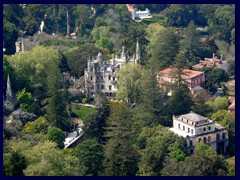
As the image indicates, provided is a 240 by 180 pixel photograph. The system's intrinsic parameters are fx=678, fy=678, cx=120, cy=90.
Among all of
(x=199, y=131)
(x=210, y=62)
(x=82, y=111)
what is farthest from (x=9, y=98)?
(x=210, y=62)

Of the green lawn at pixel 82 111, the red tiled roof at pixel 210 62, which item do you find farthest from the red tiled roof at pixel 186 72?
the green lawn at pixel 82 111

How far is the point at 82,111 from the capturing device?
54594 millimetres

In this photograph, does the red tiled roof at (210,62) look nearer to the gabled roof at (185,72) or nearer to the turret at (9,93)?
the gabled roof at (185,72)

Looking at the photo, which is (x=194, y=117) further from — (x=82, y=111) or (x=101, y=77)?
(x=101, y=77)

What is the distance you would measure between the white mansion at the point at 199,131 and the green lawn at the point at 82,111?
7.96m

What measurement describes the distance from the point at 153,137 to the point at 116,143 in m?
3.17

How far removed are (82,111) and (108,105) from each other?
5516mm

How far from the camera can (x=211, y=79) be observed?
201ft

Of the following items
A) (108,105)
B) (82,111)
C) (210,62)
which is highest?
(210,62)

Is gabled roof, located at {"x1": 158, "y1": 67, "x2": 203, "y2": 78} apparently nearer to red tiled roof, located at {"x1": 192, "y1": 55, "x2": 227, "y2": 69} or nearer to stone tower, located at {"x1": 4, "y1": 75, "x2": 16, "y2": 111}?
red tiled roof, located at {"x1": 192, "y1": 55, "x2": 227, "y2": 69}

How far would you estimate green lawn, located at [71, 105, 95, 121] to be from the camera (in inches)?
2110

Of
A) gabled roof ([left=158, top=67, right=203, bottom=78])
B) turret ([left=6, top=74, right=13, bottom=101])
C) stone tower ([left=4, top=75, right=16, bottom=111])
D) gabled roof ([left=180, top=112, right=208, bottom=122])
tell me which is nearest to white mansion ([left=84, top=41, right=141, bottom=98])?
gabled roof ([left=158, top=67, right=203, bottom=78])

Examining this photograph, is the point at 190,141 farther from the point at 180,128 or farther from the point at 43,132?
the point at 43,132

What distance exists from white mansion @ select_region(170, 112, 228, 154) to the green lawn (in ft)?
26.1
